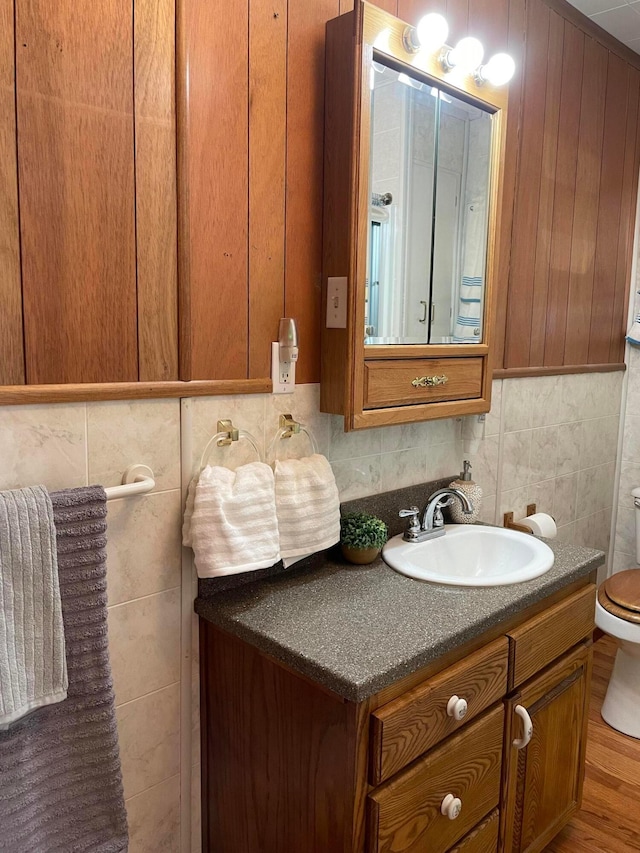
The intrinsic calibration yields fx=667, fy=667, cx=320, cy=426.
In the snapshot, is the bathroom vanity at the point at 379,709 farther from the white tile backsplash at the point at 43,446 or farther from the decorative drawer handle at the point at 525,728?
the white tile backsplash at the point at 43,446

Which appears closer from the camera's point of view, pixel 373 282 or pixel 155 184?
pixel 155 184

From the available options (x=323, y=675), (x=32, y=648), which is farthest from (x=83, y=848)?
(x=323, y=675)

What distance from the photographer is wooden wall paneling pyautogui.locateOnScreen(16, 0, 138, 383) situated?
1.05 meters

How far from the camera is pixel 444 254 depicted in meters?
1.71

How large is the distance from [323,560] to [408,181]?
927mm

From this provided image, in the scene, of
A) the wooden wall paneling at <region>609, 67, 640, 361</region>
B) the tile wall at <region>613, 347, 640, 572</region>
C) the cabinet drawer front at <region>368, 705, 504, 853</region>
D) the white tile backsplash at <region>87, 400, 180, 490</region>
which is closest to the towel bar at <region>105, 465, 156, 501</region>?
the white tile backsplash at <region>87, 400, 180, 490</region>

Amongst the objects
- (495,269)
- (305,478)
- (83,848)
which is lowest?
(83,848)

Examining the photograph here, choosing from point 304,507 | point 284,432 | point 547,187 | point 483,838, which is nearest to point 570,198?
point 547,187

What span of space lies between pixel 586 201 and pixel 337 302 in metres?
1.40

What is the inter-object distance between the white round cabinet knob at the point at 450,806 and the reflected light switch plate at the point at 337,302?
3.16 feet

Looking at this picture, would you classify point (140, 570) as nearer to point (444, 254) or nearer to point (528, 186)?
point (444, 254)

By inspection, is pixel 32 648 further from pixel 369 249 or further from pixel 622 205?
pixel 622 205

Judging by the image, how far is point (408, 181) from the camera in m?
1.59

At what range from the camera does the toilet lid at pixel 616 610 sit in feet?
6.82
